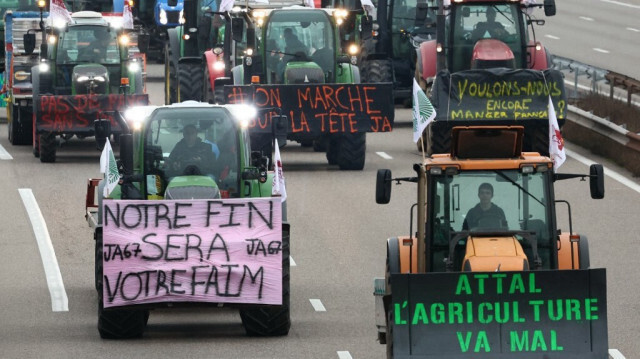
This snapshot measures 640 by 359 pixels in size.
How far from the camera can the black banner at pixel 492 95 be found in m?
31.1

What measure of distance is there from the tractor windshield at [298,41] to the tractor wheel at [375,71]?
4985 millimetres

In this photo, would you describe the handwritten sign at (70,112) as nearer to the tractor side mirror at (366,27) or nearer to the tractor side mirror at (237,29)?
the tractor side mirror at (237,29)

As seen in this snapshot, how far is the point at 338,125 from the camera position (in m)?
31.7

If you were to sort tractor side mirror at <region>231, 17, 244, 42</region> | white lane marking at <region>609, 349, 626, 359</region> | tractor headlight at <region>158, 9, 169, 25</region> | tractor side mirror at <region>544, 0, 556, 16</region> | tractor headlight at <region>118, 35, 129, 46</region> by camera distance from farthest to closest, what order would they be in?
tractor headlight at <region>158, 9, 169, 25</region> → tractor headlight at <region>118, 35, 129, 46</region> → tractor side mirror at <region>231, 17, 244, 42</region> → tractor side mirror at <region>544, 0, 556, 16</region> → white lane marking at <region>609, 349, 626, 359</region>

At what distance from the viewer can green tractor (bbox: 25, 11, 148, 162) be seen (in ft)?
108

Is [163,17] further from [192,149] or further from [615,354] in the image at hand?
→ [615,354]

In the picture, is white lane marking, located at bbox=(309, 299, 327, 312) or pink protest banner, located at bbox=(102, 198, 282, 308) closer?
pink protest banner, located at bbox=(102, 198, 282, 308)

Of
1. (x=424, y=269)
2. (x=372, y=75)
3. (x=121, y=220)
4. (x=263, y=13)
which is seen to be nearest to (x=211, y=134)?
(x=121, y=220)

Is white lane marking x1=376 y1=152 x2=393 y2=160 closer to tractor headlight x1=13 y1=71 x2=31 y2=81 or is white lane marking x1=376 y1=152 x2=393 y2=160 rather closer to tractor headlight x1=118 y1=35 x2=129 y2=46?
tractor headlight x1=118 y1=35 x2=129 y2=46

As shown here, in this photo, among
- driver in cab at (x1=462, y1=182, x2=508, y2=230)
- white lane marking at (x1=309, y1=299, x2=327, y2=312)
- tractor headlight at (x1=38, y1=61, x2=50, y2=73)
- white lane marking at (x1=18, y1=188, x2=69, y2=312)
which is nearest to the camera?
driver in cab at (x1=462, y1=182, x2=508, y2=230)

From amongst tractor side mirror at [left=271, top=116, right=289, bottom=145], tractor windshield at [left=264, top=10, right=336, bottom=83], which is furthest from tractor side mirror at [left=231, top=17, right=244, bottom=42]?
tractor side mirror at [left=271, top=116, right=289, bottom=145]

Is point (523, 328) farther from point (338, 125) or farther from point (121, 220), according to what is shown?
point (338, 125)

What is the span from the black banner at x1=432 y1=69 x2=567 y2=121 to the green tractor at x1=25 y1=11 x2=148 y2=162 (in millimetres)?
5289

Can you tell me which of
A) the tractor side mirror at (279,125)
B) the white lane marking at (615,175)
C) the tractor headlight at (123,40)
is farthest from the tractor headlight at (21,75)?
the tractor side mirror at (279,125)
